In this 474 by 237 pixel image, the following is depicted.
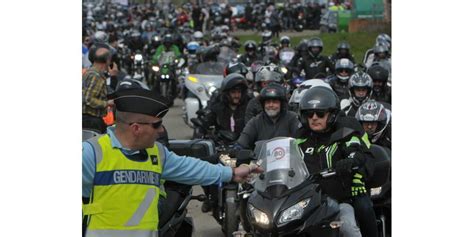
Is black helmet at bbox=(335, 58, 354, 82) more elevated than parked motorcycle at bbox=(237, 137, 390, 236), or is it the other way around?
black helmet at bbox=(335, 58, 354, 82)

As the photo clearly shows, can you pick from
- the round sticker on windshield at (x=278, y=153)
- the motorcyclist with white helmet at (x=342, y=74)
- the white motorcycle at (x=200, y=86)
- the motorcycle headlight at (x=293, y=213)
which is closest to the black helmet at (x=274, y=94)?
the round sticker on windshield at (x=278, y=153)

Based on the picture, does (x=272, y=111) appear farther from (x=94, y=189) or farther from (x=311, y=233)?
(x=94, y=189)

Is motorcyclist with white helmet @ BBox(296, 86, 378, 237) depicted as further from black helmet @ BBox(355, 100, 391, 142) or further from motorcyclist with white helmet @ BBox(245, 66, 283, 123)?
motorcyclist with white helmet @ BBox(245, 66, 283, 123)

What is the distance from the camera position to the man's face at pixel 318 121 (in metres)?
7.49

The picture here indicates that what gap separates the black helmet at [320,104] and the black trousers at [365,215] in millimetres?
564

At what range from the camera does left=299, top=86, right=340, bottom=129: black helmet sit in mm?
7484

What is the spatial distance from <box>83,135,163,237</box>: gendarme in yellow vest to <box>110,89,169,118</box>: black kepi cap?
0.19 metres

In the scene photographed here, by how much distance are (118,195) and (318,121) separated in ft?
7.31

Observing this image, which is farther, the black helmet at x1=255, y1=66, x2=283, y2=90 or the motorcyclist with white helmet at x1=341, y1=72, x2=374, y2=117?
the black helmet at x1=255, y1=66, x2=283, y2=90

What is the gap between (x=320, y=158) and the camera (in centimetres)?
746

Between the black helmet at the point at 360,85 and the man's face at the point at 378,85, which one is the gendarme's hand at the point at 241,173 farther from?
the man's face at the point at 378,85

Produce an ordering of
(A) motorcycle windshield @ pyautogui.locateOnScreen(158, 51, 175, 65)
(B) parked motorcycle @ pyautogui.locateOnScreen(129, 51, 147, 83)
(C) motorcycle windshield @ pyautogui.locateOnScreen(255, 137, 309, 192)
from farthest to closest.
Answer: (B) parked motorcycle @ pyautogui.locateOnScreen(129, 51, 147, 83)
(A) motorcycle windshield @ pyautogui.locateOnScreen(158, 51, 175, 65)
(C) motorcycle windshield @ pyautogui.locateOnScreen(255, 137, 309, 192)

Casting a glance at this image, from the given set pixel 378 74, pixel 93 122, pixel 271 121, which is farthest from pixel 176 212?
pixel 378 74

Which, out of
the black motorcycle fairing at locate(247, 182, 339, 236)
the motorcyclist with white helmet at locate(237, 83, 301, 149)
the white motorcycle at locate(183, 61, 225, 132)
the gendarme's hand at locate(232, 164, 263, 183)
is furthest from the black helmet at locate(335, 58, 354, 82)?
the gendarme's hand at locate(232, 164, 263, 183)
